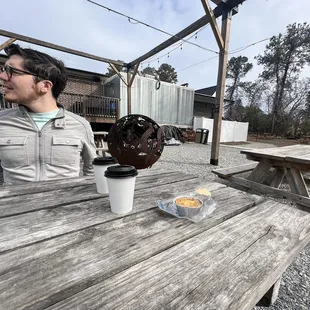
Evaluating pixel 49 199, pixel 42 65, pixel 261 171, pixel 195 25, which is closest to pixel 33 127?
pixel 42 65

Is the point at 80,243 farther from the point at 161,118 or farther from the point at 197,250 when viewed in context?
the point at 161,118

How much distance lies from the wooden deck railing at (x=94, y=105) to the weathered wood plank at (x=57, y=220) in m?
7.28

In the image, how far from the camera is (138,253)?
1.51ft

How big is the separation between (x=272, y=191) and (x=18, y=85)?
2.69m

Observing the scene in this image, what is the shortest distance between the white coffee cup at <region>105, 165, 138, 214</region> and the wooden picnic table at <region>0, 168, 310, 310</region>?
1.8 inches

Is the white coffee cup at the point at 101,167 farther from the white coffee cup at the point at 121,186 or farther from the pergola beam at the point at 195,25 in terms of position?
the pergola beam at the point at 195,25

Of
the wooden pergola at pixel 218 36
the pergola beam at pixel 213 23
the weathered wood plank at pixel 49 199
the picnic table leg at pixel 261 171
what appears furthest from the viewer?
the wooden pergola at pixel 218 36

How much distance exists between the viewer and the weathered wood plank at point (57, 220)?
0.51 metres

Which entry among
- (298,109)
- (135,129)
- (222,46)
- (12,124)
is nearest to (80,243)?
(135,129)

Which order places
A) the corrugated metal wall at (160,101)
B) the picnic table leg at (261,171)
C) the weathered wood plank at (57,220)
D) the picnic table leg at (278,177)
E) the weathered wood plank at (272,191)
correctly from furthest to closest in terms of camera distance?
the corrugated metal wall at (160,101)
the picnic table leg at (278,177)
the picnic table leg at (261,171)
the weathered wood plank at (272,191)
the weathered wood plank at (57,220)

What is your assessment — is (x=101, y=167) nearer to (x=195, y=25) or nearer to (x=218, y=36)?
(x=218, y=36)

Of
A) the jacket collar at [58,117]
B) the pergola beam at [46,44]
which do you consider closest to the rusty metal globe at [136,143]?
the jacket collar at [58,117]

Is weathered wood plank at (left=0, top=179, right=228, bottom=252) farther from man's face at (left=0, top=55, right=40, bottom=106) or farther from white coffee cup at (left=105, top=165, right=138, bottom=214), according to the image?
man's face at (left=0, top=55, right=40, bottom=106)

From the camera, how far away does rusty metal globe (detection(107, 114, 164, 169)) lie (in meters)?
1.16
